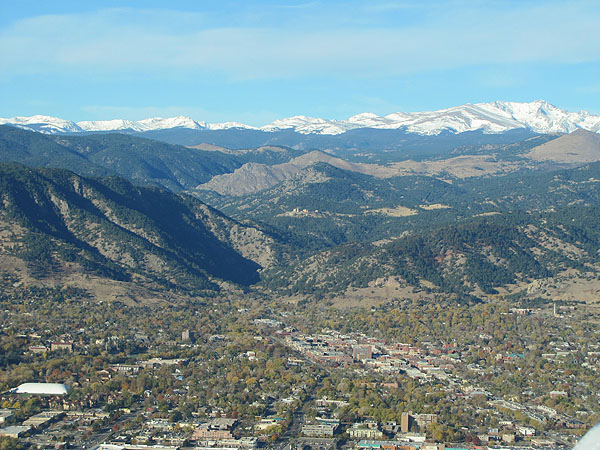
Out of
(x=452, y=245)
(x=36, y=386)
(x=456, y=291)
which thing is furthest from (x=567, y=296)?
(x=36, y=386)

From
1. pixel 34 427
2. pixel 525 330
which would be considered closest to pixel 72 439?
pixel 34 427

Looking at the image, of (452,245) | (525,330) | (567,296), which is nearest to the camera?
(525,330)

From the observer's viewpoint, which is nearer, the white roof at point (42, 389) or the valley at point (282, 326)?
the valley at point (282, 326)

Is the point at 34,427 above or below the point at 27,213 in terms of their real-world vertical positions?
below

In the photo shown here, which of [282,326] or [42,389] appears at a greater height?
[42,389]

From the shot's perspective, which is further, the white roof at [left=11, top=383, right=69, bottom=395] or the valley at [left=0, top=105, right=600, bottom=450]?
the white roof at [left=11, top=383, right=69, bottom=395]

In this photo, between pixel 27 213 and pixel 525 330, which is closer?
pixel 525 330

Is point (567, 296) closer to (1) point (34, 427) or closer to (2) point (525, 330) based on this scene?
(2) point (525, 330)

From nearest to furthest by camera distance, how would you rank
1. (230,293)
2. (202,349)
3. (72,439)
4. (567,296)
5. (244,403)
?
(72,439)
(244,403)
(202,349)
(567,296)
(230,293)
